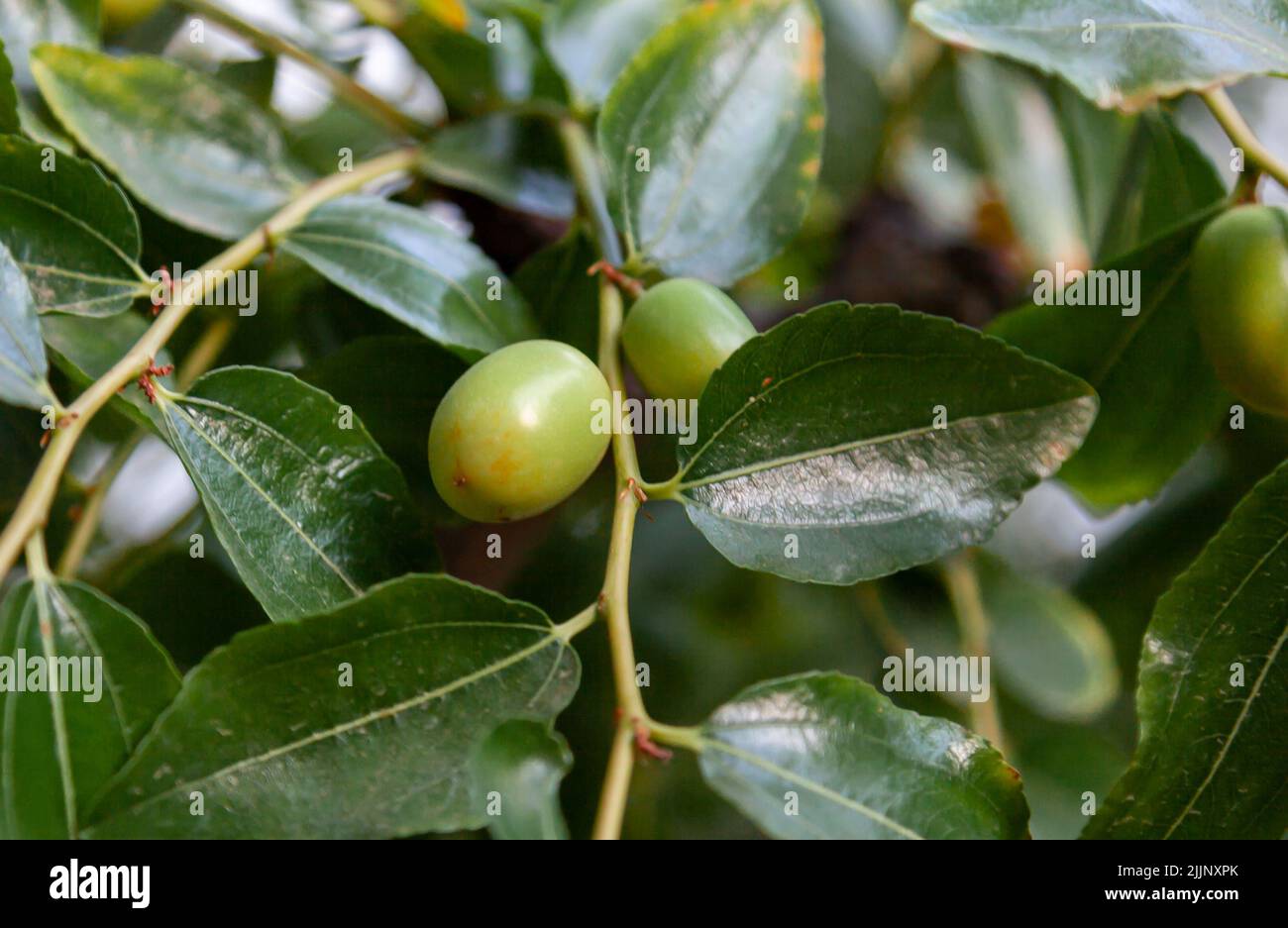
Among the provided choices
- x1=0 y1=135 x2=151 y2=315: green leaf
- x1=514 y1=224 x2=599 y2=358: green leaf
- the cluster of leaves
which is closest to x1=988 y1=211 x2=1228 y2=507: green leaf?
the cluster of leaves

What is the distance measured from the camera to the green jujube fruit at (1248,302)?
0.45 m

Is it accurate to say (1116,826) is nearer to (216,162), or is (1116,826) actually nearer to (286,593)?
(286,593)

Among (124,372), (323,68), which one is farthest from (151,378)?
(323,68)

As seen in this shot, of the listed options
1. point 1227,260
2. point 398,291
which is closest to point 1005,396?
point 1227,260

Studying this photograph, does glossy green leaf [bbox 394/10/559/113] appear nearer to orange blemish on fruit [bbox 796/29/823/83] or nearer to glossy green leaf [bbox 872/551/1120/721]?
orange blemish on fruit [bbox 796/29/823/83]

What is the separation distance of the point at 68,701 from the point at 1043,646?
2.27ft

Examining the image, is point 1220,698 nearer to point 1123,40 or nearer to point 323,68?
point 1123,40

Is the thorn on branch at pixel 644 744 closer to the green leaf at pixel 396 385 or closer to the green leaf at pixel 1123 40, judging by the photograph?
the green leaf at pixel 396 385

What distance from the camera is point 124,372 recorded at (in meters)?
0.43

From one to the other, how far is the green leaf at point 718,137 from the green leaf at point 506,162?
0.10 meters

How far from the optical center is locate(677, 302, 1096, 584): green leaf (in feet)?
1.38

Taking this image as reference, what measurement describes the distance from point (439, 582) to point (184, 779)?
104 mm

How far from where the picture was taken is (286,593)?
0.41 m

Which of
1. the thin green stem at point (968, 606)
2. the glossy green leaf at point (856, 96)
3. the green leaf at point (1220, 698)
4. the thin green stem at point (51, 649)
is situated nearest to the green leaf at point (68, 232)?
the thin green stem at point (51, 649)
